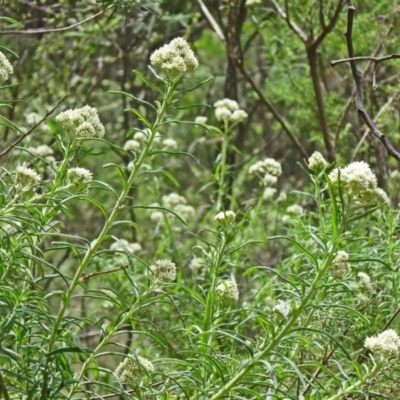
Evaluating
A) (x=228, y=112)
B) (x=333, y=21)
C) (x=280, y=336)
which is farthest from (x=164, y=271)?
(x=333, y=21)

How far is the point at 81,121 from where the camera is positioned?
0.93m

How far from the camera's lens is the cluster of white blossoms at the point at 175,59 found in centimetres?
90

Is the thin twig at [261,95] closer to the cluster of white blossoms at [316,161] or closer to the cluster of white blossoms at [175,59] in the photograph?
the cluster of white blossoms at [316,161]

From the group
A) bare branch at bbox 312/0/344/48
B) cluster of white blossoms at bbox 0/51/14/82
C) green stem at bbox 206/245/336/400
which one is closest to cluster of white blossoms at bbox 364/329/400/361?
green stem at bbox 206/245/336/400

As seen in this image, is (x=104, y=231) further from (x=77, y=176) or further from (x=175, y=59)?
(x=175, y=59)

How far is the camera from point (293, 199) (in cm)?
242

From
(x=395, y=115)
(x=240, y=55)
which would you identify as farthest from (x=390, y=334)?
(x=395, y=115)

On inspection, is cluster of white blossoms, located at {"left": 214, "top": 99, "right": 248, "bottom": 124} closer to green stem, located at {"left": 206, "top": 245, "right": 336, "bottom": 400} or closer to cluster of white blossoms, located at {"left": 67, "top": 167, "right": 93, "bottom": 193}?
cluster of white blossoms, located at {"left": 67, "top": 167, "right": 93, "bottom": 193}

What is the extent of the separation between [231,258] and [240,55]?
0.77 metres

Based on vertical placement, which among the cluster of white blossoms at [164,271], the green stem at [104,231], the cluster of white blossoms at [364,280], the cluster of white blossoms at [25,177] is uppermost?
the cluster of white blossoms at [25,177]

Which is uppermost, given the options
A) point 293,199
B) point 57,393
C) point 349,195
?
point 349,195

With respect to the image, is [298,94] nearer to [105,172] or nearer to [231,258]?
[231,258]

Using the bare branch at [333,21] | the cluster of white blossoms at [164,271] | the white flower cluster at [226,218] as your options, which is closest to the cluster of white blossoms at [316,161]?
the white flower cluster at [226,218]

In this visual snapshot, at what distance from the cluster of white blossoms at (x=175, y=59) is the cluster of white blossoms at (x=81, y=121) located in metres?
0.11
